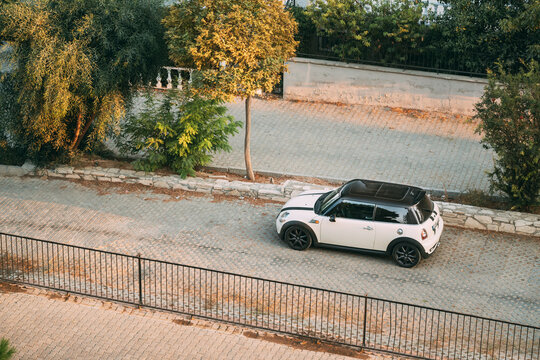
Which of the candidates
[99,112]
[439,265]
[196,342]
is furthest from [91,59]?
[439,265]

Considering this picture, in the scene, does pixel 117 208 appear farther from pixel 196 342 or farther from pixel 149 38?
pixel 196 342

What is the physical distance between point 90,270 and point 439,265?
736cm

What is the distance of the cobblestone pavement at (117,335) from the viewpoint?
45.3ft

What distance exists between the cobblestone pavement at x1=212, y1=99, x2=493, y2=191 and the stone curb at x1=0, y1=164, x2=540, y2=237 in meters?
1.81

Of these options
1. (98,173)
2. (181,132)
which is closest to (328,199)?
(181,132)

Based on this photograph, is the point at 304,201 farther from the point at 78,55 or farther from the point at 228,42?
the point at 78,55

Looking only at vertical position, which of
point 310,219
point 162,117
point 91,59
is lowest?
point 310,219

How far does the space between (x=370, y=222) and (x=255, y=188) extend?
4.18 m

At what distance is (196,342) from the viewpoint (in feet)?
46.4

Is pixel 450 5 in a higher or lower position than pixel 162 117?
higher

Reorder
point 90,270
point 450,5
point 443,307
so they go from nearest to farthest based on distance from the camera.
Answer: point 443,307 < point 90,270 < point 450,5

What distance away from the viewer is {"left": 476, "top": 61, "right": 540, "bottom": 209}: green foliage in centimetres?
1755

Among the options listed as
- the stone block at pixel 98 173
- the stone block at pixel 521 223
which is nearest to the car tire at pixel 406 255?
the stone block at pixel 521 223

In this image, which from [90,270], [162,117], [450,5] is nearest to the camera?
[90,270]
